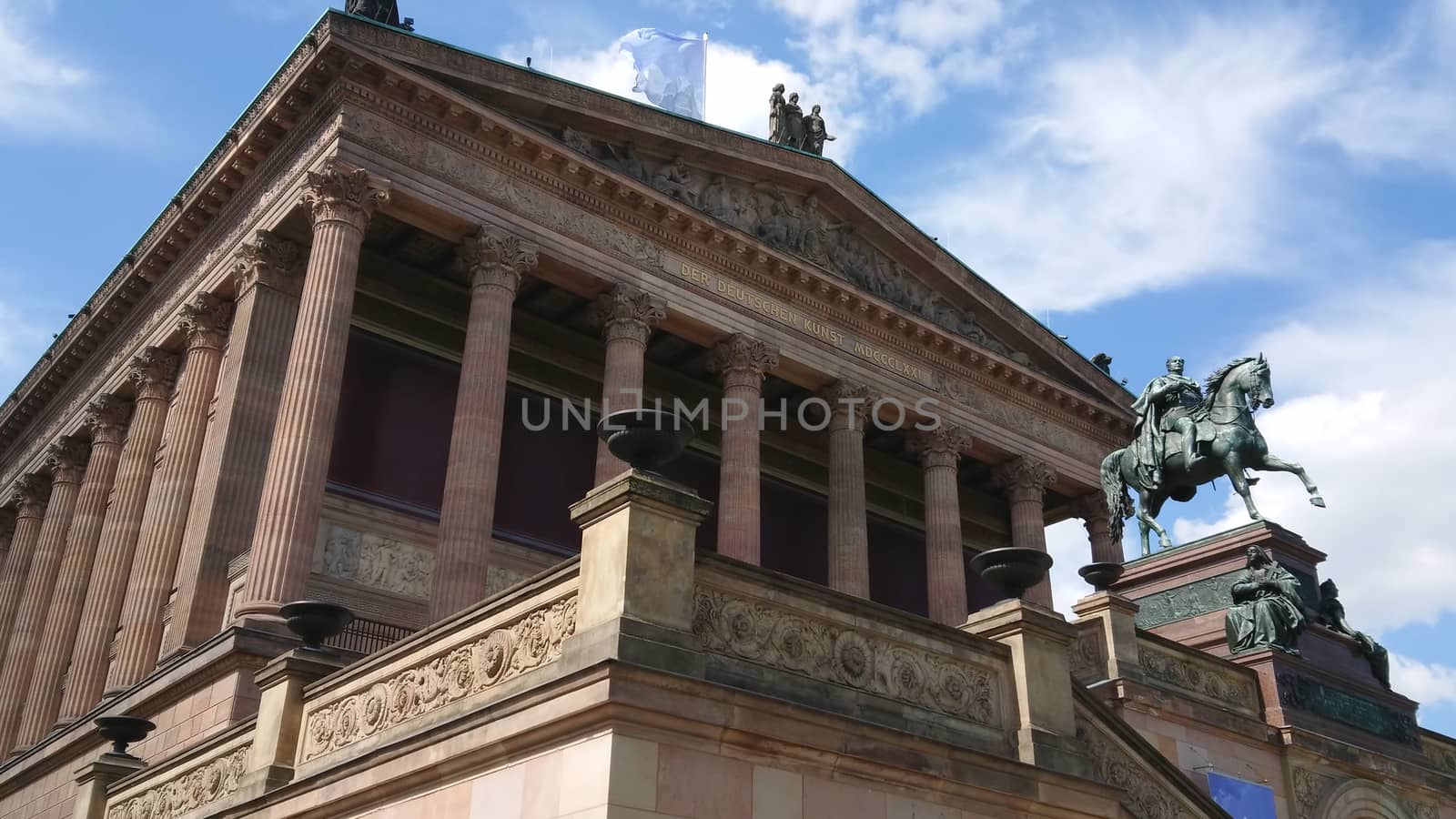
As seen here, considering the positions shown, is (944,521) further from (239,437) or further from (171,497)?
(171,497)

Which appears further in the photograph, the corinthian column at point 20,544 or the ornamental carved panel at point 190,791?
the corinthian column at point 20,544

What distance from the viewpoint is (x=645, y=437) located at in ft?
34.3

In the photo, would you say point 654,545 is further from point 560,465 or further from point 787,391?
point 787,391

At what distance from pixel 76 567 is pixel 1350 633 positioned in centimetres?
2936

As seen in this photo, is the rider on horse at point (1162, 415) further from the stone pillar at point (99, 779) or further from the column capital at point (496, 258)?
the stone pillar at point (99, 779)

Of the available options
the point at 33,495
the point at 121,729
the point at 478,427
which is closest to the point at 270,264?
the point at 478,427

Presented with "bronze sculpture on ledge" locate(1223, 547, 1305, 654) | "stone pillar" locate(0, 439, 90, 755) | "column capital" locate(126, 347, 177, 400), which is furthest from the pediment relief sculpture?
"stone pillar" locate(0, 439, 90, 755)

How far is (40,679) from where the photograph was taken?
3116cm

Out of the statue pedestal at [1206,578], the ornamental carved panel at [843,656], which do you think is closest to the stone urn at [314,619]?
the ornamental carved panel at [843,656]

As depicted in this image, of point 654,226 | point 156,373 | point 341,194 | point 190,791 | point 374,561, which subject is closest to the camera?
point 190,791

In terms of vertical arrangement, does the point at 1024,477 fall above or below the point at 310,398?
above

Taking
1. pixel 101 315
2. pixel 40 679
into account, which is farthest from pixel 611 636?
pixel 101 315

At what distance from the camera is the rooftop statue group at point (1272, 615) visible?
19.0 meters

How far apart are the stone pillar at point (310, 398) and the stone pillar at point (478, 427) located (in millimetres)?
2445
